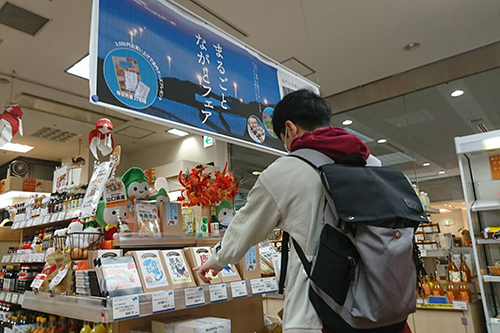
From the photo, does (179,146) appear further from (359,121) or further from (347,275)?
(347,275)

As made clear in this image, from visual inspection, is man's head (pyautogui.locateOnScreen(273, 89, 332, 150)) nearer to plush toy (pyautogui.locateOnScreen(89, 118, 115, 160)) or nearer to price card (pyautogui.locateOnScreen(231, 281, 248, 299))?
price card (pyautogui.locateOnScreen(231, 281, 248, 299))

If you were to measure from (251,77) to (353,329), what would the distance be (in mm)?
1915

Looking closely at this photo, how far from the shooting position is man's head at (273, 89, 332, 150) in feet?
4.52

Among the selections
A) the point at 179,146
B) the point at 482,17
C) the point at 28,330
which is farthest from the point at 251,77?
the point at 179,146

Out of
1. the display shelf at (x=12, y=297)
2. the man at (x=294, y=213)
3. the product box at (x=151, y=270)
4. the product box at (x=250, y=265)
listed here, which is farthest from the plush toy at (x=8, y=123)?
the man at (x=294, y=213)

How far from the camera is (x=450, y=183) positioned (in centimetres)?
450

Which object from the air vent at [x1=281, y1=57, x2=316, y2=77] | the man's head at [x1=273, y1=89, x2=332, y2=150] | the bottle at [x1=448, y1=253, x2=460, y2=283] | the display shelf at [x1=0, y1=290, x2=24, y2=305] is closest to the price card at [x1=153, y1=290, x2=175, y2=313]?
the man's head at [x1=273, y1=89, x2=332, y2=150]

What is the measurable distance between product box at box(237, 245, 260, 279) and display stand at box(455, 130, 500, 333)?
240 centimetres

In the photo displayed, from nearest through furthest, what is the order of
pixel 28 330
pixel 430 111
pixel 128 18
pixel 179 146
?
pixel 128 18 < pixel 28 330 < pixel 430 111 < pixel 179 146

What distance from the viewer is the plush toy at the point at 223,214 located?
2297mm

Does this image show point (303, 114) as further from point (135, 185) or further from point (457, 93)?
point (457, 93)

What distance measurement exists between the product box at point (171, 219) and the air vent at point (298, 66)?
3139mm

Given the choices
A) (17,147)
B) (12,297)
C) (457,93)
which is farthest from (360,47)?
(17,147)

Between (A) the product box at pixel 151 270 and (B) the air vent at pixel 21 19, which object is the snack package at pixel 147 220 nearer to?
(A) the product box at pixel 151 270
